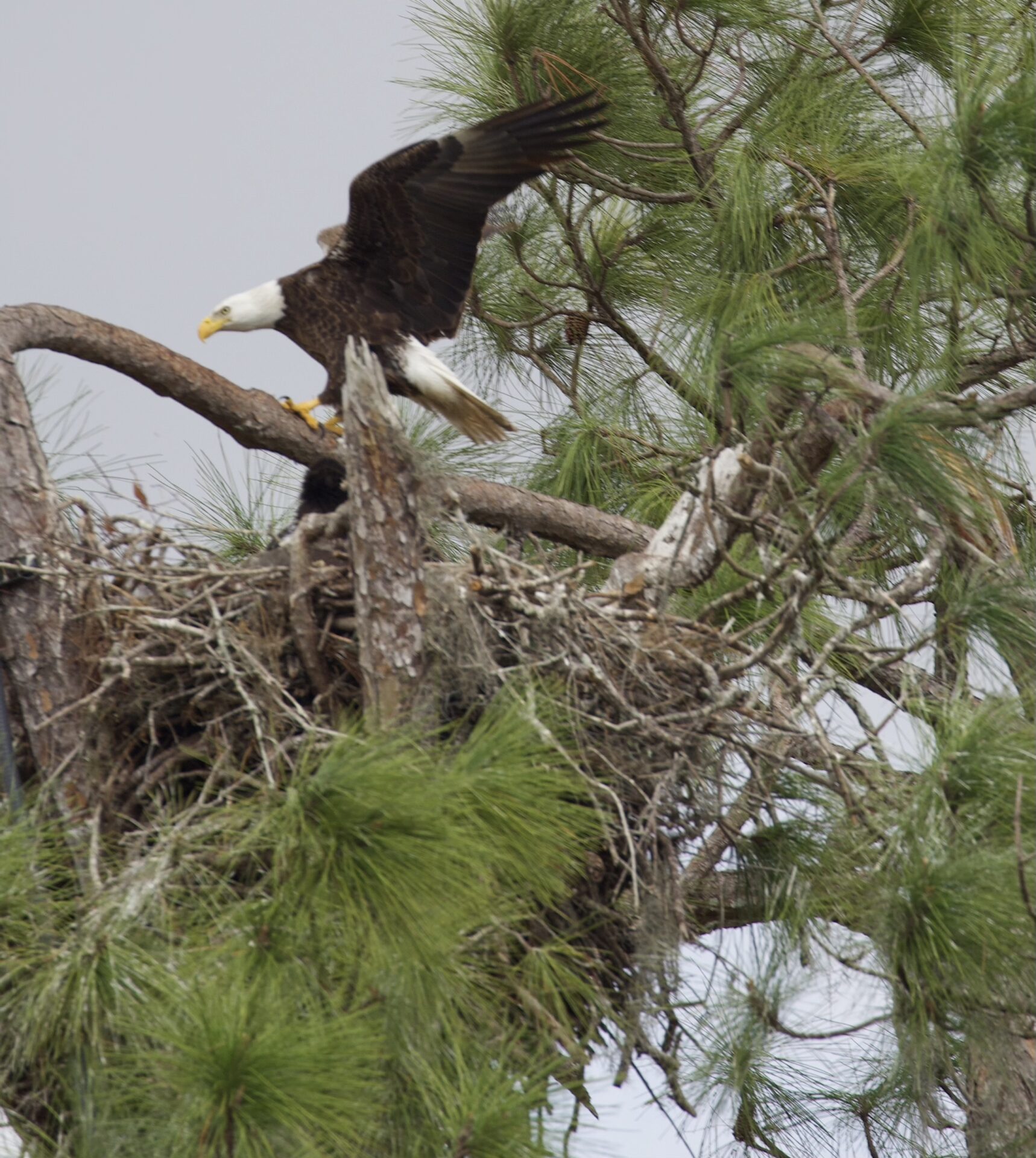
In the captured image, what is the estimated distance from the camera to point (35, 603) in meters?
2.72

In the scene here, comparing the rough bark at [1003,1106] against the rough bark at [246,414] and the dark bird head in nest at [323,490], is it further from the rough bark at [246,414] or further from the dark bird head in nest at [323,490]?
the dark bird head in nest at [323,490]

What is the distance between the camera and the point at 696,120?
12.3ft

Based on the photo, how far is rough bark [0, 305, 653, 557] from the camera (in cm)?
301

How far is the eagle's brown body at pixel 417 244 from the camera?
3.44m

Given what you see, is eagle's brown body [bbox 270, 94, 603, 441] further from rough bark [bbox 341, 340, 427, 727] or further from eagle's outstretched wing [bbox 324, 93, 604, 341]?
rough bark [bbox 341, 340, 427, 727]

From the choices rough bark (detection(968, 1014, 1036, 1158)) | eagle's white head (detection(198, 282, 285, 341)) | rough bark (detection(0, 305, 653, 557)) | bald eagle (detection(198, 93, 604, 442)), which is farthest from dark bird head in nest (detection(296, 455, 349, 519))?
rough bark (detection(968, 1014, 1036, 1158))

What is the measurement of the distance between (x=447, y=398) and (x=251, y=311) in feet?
1.70

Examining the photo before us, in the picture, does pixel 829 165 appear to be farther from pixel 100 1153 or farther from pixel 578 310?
pixel 100 1153

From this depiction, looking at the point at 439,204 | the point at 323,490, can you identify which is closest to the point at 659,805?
the point at 323,490

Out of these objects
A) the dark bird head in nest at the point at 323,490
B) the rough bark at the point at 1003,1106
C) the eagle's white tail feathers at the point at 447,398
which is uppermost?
the eagle's white tail feathers at the point at 447,398

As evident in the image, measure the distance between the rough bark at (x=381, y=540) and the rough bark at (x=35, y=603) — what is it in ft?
1.53

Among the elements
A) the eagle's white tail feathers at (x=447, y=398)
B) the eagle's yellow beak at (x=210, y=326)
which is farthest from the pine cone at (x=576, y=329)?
the eagle's yellow beak at (x=210, y=326)

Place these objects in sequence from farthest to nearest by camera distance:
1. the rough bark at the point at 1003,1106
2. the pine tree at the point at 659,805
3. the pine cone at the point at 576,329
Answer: the pine cone at the point at 576,329
the rough bark at the point at 1003,1106
the pine tree at the point at 659,805

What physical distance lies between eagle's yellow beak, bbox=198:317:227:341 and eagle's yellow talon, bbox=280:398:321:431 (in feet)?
1.49
